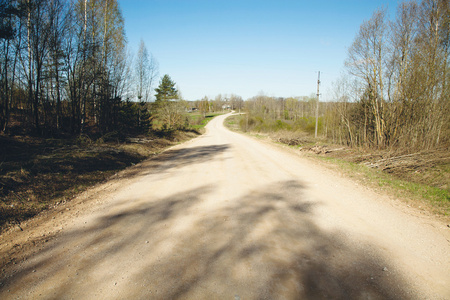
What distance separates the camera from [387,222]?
159 inches

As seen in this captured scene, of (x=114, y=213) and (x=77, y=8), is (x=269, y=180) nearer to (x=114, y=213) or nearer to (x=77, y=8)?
(x=114, y=213)

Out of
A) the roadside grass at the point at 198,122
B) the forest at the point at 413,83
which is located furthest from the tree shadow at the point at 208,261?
the roadside grass at the point at 198,122

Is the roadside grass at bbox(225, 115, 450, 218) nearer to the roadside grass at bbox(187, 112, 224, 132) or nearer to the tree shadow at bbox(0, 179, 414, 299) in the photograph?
the tree shadow at bbox(0, 179, 414, 299)

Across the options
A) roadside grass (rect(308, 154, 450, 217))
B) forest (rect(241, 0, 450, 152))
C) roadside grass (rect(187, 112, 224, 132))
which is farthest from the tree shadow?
roadside grass (rect(187, 112, 224, 132))

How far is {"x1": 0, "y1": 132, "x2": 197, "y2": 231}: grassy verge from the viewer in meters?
4.58

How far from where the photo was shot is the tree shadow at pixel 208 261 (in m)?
2.36

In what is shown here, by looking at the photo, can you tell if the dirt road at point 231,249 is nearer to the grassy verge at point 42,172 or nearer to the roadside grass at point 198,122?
the grassy verge at point 42,172

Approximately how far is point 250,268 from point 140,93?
24.2m

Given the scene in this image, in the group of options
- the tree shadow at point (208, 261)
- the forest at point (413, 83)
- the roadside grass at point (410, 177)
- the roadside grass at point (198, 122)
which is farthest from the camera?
the roadside grass at point (198, 122)

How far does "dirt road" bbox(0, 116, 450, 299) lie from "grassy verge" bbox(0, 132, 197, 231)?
66 centimetres

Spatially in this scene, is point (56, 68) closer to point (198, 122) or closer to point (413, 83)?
point (413, 83)

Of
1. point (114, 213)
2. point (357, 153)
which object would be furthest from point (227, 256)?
point (357, 153)

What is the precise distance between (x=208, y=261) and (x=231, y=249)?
0.42m

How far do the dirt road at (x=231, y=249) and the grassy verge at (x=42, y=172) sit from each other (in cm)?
66
